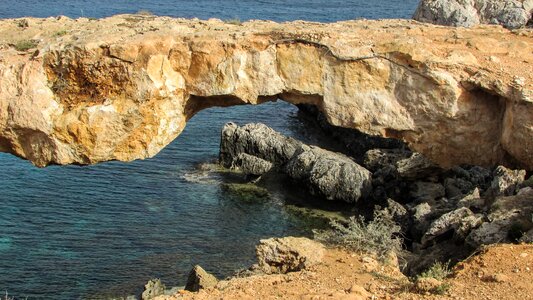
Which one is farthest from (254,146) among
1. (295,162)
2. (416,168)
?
(416,168)

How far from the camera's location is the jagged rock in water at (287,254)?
18.3 m

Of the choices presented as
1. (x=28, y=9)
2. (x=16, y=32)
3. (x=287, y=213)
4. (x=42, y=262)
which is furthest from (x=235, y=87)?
(x=28, y=9)

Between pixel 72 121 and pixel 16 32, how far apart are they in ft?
10.4

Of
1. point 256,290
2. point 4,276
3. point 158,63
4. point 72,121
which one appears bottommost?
point 4,276

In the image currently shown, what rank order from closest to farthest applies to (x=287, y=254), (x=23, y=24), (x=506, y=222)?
(x=287, y=254)
(x=23, y=24)
(x=506, y=222)

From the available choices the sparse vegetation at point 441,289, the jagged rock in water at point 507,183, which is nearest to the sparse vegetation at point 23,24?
the sparse vegetation at point 441,289

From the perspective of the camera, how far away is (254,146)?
3391 cm

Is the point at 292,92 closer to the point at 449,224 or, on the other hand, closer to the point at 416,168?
the point at 449,224

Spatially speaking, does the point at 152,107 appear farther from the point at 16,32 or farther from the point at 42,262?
the point at 42,262

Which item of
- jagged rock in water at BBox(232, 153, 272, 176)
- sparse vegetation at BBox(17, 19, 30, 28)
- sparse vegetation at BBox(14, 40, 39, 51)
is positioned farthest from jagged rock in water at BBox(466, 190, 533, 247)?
jagged rock in water at BBox(232, 153, 272, 176)

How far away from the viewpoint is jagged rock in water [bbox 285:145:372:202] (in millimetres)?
30375

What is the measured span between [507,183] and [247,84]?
9.88m

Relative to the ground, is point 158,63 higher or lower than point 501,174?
higher

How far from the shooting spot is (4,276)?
75.3 ft
